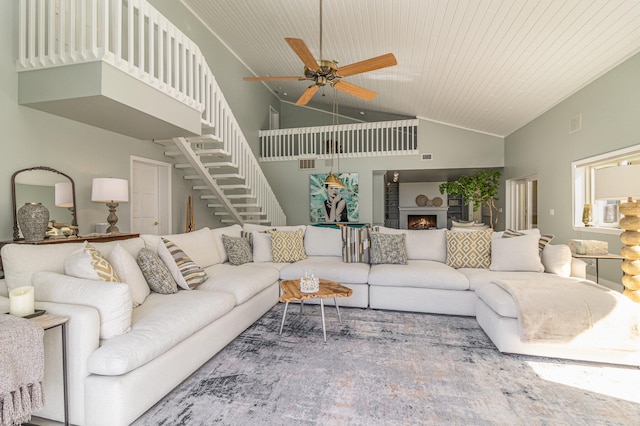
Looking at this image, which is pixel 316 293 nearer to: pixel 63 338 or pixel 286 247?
pixel 286 247

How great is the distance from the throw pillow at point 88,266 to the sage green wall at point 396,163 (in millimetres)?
6345

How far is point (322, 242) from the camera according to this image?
4.46 m

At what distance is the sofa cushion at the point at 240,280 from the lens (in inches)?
112

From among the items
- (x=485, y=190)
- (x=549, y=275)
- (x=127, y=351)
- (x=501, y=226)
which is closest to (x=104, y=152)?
(x=127, y=351)

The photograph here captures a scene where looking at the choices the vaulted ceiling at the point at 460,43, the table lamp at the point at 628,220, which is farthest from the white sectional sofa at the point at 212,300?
the vaulted ceiling at the point at 460,43

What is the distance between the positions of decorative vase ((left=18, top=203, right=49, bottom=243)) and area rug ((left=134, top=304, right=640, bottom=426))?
2175 millimetres

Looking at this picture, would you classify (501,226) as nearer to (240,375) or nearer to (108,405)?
(240,375)

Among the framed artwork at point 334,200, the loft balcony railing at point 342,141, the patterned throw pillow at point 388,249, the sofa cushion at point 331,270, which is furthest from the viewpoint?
the framed artwork at point 334,200

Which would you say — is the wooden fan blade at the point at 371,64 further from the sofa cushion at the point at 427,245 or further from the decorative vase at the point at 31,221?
the decorative vase at the point at 31,221

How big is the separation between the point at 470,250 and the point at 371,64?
Result: 2.33 metres

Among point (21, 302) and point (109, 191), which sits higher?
point (109, 191)

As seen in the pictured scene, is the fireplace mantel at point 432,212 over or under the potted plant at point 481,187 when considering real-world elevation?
under

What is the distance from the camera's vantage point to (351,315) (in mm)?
3377

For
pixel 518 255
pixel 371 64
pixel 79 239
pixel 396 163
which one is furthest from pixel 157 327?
pixel 396 163
